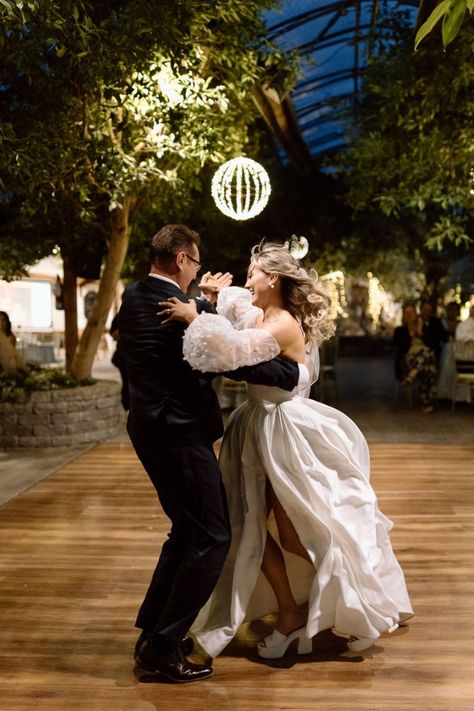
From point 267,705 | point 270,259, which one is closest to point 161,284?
point 270,259

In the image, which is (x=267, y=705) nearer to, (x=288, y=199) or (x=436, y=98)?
(x=436, y=98)

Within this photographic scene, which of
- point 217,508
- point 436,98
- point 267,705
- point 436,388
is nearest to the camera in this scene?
point 267,705

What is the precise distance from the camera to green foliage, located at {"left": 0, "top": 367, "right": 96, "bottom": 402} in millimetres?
7281

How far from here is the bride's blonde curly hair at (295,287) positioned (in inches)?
119

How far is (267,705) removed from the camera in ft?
8.64

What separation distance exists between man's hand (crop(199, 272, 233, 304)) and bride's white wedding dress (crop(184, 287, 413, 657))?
4cm

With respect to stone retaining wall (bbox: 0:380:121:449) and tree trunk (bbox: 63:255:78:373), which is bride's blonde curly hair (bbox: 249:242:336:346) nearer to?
stone retaining wall (bbox: 0:380:121:449)

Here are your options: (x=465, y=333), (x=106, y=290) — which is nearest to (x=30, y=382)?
(x=106, y=290)

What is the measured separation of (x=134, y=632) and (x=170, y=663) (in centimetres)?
53

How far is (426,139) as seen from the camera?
750 cm

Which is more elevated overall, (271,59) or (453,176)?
(271,59)

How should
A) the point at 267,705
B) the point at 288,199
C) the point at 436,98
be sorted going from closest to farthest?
the point at 267,705, the point at 436,98, the point at 288,199

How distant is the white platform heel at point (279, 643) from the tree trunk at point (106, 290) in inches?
213

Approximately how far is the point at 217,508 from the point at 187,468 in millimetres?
188
